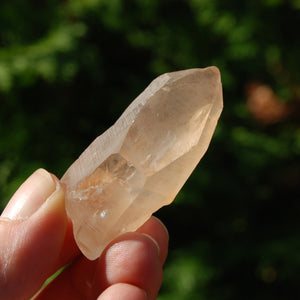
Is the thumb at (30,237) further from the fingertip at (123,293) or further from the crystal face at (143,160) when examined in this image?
the fingertip at (123,293)

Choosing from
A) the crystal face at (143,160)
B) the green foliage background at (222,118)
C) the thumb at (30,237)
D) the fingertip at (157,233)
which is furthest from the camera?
the green foliage background at (222,118)

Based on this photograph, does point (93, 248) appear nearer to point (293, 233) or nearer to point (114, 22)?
point (293, 233)

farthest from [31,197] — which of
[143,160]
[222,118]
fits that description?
[222,118]

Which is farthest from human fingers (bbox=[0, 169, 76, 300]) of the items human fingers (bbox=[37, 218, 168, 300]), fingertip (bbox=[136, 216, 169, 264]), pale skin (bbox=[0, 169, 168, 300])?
fingertip (bbox=[136, 216, 169, 264])

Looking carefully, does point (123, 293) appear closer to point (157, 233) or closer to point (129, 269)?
point (129, 269)

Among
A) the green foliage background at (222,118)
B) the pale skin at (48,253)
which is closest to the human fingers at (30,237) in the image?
the pale skin at (48,253)

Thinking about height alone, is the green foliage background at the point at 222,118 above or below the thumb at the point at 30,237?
below
